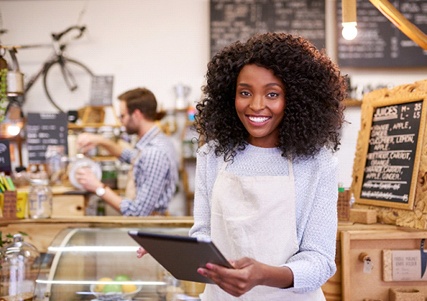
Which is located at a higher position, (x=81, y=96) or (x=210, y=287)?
(x=81, y=96)

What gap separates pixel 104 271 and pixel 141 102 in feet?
5.41

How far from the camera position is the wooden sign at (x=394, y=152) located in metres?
2.11

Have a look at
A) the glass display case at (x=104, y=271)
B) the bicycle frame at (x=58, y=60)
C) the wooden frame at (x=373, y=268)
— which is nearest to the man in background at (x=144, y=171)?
the glass display case at (x=104, y=271)

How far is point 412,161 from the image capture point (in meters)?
2.13

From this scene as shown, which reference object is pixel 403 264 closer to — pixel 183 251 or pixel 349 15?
pixel 349 15

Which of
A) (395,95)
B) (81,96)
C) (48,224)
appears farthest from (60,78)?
(395,95)

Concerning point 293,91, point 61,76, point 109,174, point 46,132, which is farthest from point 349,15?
point 61,76

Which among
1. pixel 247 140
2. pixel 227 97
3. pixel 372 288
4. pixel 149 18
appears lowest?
pixel 372 288

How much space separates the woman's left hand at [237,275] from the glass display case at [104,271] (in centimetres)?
105

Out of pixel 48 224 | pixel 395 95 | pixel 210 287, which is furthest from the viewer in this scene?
pixel 48 224

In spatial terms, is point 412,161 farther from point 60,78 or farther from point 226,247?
point 60,78

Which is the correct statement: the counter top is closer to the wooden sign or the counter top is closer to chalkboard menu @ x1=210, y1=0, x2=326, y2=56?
the wooden sign

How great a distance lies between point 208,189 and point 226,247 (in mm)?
185

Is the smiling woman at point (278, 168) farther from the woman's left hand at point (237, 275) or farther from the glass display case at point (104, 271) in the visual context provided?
the glass display case at point (104, 271)
